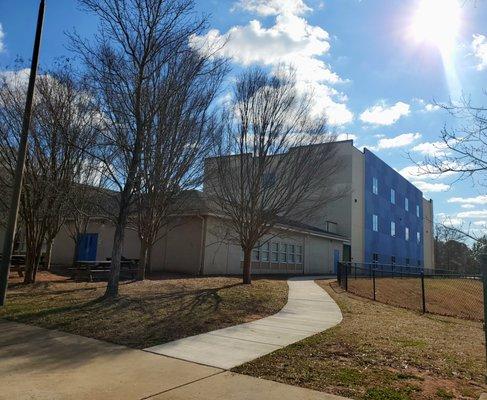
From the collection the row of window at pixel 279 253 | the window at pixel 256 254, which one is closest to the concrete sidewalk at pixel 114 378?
the window at pixel 256 254

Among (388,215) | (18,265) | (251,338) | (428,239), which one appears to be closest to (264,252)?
(18,265)

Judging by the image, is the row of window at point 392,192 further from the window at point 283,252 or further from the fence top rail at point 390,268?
the window at point 283,252

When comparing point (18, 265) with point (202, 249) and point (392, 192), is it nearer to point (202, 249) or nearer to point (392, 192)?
point (202, 249)

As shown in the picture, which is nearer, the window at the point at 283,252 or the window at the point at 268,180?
the window at the point at 268,180

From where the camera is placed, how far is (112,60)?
1267 centimetres

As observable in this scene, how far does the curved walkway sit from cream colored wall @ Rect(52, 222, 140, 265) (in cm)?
1610

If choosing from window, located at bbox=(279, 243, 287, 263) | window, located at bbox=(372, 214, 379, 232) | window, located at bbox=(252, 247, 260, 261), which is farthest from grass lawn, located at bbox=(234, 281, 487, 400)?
window, located at bbox=(372, 214, 379, 232)

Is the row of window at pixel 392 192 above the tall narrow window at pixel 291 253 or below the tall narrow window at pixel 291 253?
above

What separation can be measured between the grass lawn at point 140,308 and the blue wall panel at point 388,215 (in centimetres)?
3166

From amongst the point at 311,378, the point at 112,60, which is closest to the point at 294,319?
the point at 311,378

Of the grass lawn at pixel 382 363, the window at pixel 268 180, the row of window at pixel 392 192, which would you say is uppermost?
the row of window at pixel 392 192

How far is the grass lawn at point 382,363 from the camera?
18.7 ft

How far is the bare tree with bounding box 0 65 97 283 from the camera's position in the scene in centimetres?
1552

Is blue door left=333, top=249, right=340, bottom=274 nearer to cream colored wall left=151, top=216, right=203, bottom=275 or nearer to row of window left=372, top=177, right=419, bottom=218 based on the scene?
row of window left=372, top=177, right=419, bottom=218
